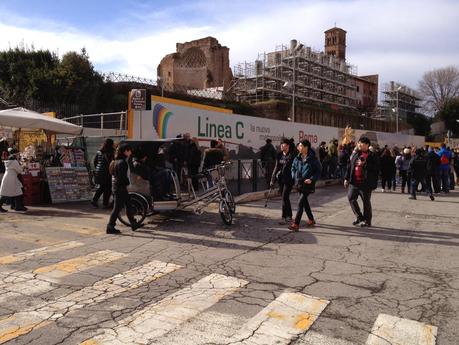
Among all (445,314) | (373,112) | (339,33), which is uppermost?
(339,33)

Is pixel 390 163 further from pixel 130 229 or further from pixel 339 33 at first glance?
pixel 339 33

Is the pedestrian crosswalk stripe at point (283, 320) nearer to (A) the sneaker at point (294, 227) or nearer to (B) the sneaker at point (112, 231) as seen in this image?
(A) the sneaker at point (294, 227)

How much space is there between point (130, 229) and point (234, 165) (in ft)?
21.0

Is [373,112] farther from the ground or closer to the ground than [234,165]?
farther from the ground

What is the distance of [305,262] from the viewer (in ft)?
21.9

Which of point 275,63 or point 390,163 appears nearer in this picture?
point 390,163

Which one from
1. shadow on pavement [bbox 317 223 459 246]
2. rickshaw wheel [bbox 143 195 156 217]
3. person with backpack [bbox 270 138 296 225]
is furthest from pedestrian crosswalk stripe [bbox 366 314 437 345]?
rickshaw wheel [bbox 143 195 156 217]

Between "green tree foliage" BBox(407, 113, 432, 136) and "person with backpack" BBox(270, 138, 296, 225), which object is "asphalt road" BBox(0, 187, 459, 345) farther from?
"green tree foliage" BBox(407, 113, 432, 136)

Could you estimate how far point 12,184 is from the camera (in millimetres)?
10875

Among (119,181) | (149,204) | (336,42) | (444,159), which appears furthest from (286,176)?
(336,42)

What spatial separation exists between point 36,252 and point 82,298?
2.55m

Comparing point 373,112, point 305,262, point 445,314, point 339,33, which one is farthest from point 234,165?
point 339,33

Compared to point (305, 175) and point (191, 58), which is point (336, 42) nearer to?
point (191, 58)

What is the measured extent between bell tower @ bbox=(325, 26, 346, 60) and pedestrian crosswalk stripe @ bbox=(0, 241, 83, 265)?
103m
